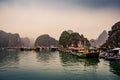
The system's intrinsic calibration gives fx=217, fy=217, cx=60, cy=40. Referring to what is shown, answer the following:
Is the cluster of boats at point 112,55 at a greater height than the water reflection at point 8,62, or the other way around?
the cluster of boats at point 112,55

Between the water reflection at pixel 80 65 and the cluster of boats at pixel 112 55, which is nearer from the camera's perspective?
the water reflection at pixel 80 65

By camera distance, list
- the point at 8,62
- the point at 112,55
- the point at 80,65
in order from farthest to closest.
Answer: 1. the point at 112,55
2. the point at 8,62
3. the point at 80,65

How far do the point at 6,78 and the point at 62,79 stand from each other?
10.8 metres

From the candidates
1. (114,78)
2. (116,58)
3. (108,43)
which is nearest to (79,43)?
(108,43)

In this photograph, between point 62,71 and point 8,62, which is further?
point 8,62

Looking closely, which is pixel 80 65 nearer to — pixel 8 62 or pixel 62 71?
pixel 62 71

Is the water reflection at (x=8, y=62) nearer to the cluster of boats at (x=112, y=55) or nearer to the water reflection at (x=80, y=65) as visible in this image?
the water reflection at (x=80, y=65)

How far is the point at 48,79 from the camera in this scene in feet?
133

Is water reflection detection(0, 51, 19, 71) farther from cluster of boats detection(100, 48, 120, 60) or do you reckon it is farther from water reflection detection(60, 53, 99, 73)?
cluster of boats detection(100, 48, 120, 60)

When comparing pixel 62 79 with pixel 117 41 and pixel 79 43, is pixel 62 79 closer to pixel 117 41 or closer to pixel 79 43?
pixel 117 41

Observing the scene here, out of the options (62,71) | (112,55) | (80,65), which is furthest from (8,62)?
(112,55)

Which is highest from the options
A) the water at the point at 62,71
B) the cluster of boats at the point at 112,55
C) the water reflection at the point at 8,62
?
the cluster of boats at the point at 112,55

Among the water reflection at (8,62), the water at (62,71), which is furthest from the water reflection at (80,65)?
the water reflection at (8,62)

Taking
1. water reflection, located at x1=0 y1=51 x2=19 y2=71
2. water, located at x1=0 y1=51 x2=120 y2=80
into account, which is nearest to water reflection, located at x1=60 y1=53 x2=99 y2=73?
water, located at x1=0 y1=51 x2=120 y2=80
